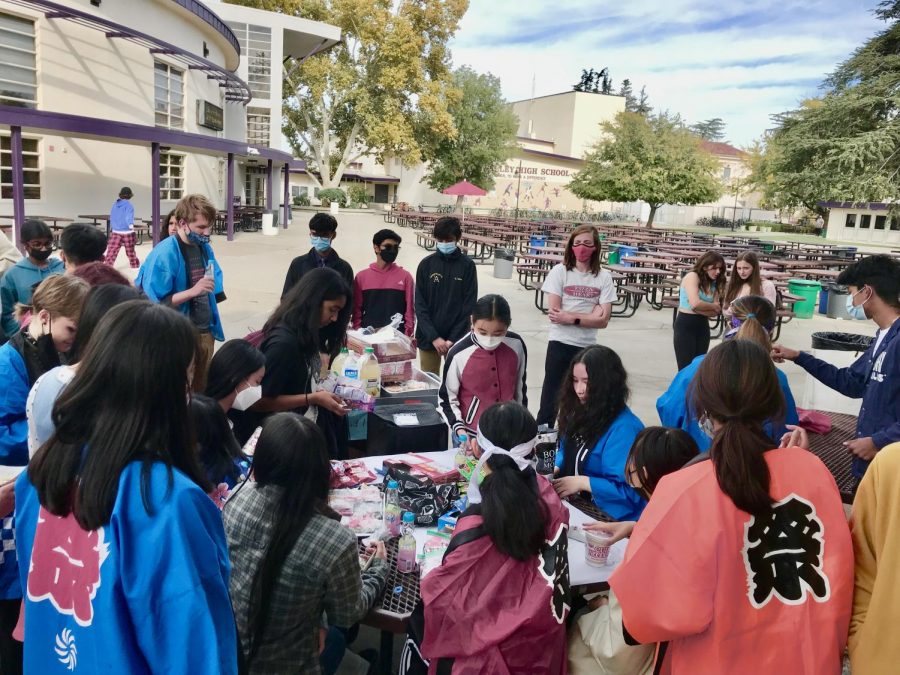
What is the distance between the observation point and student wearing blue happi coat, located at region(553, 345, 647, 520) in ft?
10.4

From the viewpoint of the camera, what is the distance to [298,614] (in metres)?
2.09

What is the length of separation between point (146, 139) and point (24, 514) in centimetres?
1799

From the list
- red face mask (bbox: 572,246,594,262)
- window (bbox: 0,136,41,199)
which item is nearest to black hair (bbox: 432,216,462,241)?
red face mask (bbox: 572,246,594,262)

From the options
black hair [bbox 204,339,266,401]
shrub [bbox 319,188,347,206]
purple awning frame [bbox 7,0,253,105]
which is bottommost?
black hair [bbox 204,339,266,401]

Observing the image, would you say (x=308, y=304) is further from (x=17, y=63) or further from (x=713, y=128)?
(x=713, y=128)

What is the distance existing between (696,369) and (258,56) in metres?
32.9

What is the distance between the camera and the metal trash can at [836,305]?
46.3 feet

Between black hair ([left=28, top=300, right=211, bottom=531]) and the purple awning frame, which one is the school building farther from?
black hair ([left=28, top=300, right=211, bottom=531])

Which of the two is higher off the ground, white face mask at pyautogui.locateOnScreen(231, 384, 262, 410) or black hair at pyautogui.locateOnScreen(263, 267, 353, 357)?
black hair at pyautogui.locateOnScreen(263, 267, 353, 357)

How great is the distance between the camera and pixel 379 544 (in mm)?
2633

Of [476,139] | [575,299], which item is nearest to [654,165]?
[476,139]

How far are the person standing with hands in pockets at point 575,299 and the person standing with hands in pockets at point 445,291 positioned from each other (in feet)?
2.42

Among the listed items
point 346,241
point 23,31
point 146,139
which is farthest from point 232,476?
point 346,241

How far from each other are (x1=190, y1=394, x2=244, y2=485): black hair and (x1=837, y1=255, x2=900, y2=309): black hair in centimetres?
305
